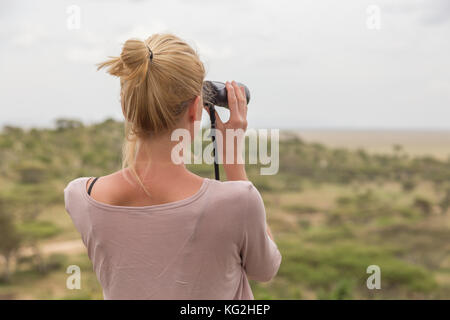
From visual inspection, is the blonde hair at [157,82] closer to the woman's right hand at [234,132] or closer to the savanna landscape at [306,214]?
the woman's right hand at [234,132]

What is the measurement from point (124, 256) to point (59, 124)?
49.6 feet

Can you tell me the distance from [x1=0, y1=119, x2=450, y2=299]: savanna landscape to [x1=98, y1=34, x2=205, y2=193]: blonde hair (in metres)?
7.08

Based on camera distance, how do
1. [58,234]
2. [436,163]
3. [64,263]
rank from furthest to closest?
[436,163], [58,234], [64,263]

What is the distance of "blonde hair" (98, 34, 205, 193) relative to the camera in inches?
26.6

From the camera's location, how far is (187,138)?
0.72 meters

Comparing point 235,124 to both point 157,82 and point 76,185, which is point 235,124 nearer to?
point 157,82

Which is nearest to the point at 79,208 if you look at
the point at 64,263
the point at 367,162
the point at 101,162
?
the point at 64,263

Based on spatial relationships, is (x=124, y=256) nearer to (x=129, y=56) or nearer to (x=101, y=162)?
(x=129, y=56)

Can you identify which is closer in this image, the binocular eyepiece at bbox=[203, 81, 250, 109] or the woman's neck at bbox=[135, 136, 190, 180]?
the woman's neck at bbox=[135, 136, 190, 180]

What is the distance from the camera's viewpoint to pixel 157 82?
68 cm

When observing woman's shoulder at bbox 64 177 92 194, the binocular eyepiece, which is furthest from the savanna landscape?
woman's shoulder at bbox 64 177 92 194

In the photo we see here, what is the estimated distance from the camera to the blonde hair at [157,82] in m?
0.68

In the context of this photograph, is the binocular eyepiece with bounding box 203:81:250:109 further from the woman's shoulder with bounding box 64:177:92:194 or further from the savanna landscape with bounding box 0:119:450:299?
the savanna landscape with bounding box 0:119:450:299

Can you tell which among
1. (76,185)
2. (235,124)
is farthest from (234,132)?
(76,185)
